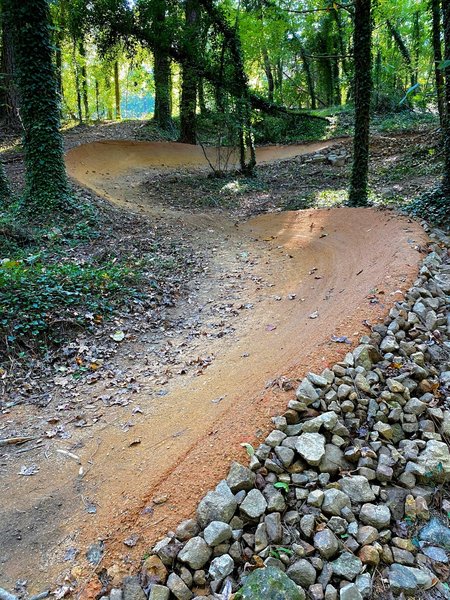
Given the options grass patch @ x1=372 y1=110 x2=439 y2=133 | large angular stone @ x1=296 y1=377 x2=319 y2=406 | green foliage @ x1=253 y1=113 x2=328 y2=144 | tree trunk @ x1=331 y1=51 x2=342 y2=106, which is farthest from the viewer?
tree trunk @ x1=331 y1=51 x2=342 y2=106

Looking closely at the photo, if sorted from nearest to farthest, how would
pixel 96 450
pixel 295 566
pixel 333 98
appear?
pixel 295 566, pixel 96 450, pixel 333 98

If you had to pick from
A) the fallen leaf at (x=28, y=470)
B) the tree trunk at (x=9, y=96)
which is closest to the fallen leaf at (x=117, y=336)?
the fallen leaf at (x=28, y=470)

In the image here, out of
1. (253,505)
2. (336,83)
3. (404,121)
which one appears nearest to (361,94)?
(253,505)

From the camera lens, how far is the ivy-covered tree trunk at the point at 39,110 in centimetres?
931

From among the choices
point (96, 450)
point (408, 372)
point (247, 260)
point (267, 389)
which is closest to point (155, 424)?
point (96, 450)

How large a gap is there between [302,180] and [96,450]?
Result: 1331cm

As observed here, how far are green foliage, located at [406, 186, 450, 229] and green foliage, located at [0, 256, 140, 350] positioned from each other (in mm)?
5579

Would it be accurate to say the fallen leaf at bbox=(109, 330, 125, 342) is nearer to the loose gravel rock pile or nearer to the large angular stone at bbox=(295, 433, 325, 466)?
the loose gravel rock pile

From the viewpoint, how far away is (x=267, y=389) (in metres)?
3.82

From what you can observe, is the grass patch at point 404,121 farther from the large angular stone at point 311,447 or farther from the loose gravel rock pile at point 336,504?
the large angular stone at point 311,447

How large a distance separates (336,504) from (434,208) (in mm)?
6590

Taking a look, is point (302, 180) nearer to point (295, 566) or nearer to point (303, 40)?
point (295, 566)

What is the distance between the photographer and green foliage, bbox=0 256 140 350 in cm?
513

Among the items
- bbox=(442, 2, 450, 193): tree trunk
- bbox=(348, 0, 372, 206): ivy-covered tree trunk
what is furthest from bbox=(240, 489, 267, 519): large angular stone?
bbox=(348, 0, 372, 206): ivy-covered tree trunk
